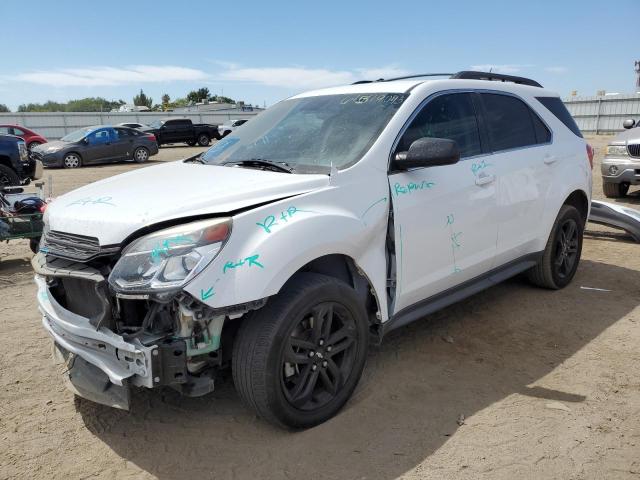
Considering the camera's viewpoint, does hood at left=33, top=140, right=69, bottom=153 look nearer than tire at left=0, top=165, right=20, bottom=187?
No

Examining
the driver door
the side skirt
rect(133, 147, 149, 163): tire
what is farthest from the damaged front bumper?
rect(133, 147, 149, 163): tire

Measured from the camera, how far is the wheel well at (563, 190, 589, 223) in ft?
16.9

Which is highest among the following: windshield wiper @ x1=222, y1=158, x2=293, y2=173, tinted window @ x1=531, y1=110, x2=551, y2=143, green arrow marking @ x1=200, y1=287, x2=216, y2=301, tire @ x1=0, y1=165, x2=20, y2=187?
tinted window @ x1=531, y1=110, x2=551, y2=143

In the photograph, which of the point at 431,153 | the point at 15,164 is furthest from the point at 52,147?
the point at 431,153

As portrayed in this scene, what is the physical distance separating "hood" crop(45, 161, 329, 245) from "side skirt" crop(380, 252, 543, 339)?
41.2 inches

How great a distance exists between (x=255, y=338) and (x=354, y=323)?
657 millimetres

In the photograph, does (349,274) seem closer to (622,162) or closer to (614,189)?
(622,162)

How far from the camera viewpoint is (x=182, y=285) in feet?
7.91

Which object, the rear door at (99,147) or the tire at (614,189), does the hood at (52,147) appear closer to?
the rear door at (99,147)

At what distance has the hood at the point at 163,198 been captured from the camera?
2645 mm

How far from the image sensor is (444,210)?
357 cm

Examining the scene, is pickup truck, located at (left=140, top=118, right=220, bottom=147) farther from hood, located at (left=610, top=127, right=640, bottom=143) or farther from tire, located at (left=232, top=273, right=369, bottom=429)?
tire, located at (left=232, top=273, right=369, bottom=429)

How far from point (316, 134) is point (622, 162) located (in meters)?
8.34

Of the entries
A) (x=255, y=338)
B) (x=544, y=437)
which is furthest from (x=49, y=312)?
(x=544, y=437)
